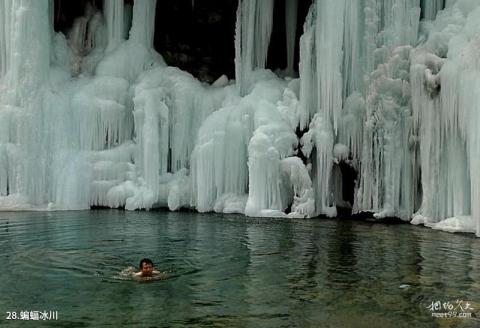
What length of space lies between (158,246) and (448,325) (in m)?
9.01

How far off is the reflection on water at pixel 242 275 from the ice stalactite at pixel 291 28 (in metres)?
12.7

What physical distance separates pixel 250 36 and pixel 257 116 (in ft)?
18.3

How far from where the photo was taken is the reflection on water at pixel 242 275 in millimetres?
9383

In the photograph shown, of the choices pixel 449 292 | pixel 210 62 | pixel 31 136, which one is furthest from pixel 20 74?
pixel 449 292

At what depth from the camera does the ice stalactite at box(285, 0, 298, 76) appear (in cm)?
3064

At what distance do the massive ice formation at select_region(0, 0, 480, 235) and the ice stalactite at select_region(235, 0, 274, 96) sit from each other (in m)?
0.07

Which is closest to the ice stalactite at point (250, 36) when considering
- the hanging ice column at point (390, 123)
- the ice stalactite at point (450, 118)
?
the hanging ice column at point (390, 123)

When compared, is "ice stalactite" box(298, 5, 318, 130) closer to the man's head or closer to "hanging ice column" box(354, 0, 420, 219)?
"hanging ice column" box(354, 0, 420, 219)

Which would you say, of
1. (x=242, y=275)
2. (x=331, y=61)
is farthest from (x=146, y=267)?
(x=331, y=61)

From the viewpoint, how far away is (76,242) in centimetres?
1678

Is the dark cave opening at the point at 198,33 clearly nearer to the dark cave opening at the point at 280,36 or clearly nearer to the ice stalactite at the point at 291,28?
the dark cave opening at the point at 280,36

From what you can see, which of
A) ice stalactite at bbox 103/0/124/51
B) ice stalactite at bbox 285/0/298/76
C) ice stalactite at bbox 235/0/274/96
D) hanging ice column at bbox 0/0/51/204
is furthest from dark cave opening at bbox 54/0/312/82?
hanging ice column at bbox 0/0/51/204

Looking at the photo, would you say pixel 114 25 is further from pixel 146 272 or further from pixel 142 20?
pixel 146 272

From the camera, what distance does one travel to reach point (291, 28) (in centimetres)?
3078
